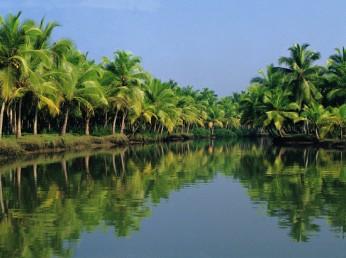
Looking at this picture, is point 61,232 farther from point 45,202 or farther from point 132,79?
point 132,79

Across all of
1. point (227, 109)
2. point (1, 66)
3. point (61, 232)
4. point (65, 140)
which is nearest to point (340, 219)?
point (61, 232)

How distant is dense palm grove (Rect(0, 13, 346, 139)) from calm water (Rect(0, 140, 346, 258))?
38.8 feet

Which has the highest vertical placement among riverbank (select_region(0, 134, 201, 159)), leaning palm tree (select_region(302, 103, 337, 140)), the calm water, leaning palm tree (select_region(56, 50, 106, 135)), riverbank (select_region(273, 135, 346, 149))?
leaning palm tree (select_region(56, 50, 106, 135))

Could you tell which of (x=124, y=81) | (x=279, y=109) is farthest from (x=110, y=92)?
(x=279, y=109)

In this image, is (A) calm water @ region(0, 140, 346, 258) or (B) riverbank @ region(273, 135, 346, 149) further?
(B) riverbank @ region(273, 135, 346, 149)

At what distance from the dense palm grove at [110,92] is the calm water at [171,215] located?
465 inches

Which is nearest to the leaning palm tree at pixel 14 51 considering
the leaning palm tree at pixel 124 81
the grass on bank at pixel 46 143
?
the grass on bank at pixel 46 143

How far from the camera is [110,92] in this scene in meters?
49.8

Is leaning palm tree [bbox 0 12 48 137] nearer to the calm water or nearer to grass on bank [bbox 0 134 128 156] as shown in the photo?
grass on bank [bbox 0 134 128 156]

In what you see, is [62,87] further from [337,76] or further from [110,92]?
[337,76]

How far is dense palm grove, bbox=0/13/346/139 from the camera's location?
102 feet

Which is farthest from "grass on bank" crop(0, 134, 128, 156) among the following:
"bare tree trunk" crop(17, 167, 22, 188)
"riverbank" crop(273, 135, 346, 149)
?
"riverbank" crop(273, 135, 346, 149)

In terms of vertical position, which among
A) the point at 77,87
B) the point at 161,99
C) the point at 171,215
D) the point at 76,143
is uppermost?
the point at 161,99

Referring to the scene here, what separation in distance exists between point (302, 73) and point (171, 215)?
44316 mm
